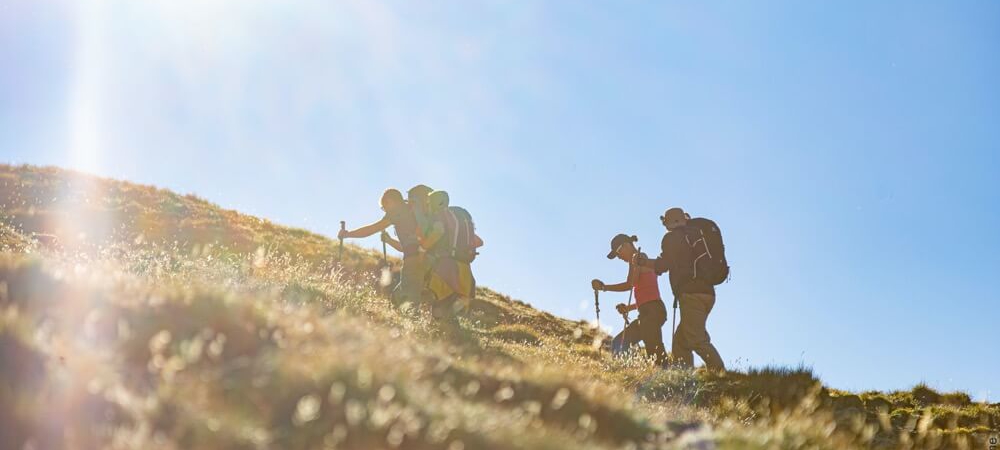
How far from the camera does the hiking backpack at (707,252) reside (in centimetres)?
1095

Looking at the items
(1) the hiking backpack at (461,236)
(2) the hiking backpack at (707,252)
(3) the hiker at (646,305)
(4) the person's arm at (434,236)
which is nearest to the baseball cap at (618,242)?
(3) the hiker at (646,305)

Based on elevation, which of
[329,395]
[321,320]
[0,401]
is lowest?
[0,401]

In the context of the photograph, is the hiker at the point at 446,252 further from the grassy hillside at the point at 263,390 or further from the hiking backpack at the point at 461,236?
the grassy hillside at the point at 263,390

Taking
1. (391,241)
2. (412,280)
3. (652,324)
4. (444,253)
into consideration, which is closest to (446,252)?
(444,253)

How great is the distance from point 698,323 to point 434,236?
13.5ft

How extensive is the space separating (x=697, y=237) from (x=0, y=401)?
9.45m

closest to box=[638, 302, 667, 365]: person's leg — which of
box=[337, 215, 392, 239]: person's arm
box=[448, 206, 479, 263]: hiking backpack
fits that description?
box=[448, 206, 479, 263]: hiking backpack

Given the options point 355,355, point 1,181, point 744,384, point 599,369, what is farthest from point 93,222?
point 355,355

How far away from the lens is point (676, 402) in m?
7.49

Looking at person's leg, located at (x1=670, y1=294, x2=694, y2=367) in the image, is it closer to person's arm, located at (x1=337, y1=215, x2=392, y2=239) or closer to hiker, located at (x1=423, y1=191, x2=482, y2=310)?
hiker, located at (x1=423, y1=191, x2=482, y2=310)

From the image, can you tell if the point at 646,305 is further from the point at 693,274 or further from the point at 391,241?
the point at 391,241

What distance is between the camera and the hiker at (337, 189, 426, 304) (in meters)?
11.1

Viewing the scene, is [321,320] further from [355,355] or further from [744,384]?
[744,384]

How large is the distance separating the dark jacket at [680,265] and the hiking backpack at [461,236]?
2855 mm
